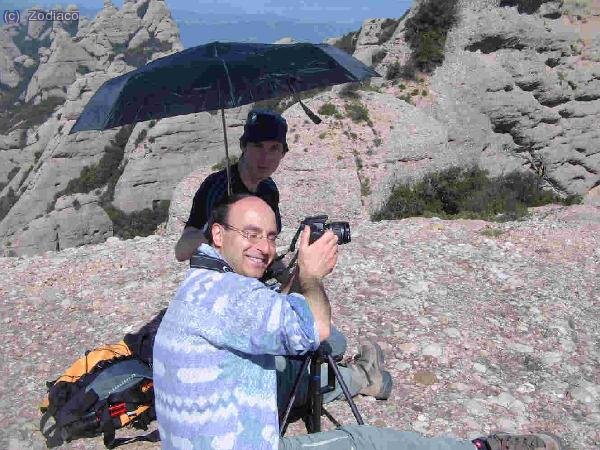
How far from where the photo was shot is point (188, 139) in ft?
129

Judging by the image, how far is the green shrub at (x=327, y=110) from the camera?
66.2ft

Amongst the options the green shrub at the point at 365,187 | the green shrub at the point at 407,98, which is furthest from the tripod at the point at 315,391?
the green shrub at the point at 407,98

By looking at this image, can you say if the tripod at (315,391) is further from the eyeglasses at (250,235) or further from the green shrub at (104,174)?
the green shrub at (104,174)

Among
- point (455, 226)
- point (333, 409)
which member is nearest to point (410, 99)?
point (455, 226)

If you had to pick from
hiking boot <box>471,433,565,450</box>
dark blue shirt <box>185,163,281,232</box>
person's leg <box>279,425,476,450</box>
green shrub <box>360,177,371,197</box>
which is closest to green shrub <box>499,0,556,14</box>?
green shrub <box>360,177,371,197</box>

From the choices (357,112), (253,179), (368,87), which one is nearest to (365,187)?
(357,112)

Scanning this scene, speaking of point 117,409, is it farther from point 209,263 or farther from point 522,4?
point 522,4

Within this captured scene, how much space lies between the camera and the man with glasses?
2.64 metres

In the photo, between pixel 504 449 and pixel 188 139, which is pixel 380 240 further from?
pixel 188 139

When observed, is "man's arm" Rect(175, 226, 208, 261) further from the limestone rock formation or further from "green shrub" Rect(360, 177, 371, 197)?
"green shrub" Rect(360, 177, 371, 197)

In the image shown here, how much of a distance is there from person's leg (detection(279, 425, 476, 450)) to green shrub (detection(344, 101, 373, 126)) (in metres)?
17.2

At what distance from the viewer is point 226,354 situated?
2672mm

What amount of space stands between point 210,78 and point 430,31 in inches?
884

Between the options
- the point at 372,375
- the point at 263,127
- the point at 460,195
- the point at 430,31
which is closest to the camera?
the point at 263,127
